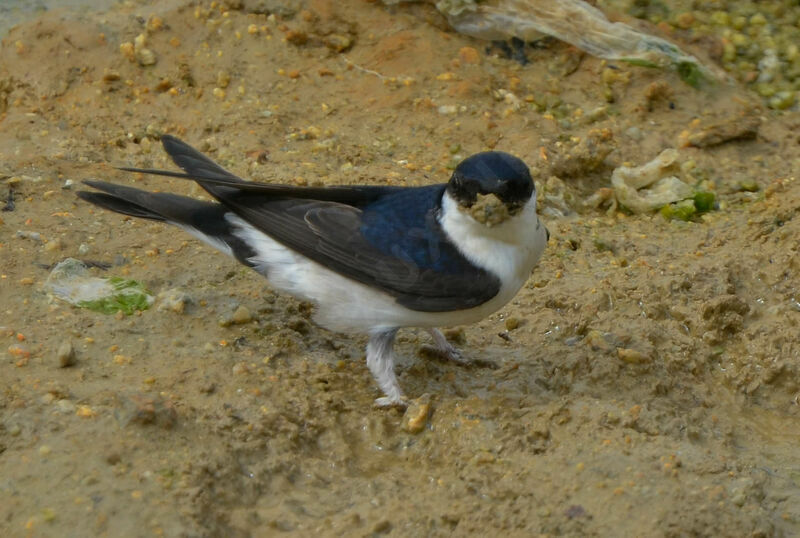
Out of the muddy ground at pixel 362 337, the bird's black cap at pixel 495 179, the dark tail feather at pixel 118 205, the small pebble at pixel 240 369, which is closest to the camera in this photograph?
the muddy ground at pixel 362 337

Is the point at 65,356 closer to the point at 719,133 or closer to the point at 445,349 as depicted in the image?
the point at 445,349

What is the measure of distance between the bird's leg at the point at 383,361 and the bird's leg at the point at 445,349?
309 mm

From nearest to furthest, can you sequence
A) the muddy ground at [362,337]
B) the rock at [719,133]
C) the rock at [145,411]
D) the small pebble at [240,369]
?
the muddy ground at [362,337]
the rock at [145,411]
the small pebble at [240,369]
the rock at [719,133]

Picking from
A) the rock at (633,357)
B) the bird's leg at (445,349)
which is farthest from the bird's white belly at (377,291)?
the rock at (633,357)

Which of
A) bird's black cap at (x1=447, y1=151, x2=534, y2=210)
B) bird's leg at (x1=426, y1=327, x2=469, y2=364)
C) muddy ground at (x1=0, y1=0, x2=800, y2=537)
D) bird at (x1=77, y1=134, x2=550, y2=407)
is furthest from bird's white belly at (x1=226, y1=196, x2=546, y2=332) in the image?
bird's leg at (x1=426, y1=327, x2=469, y2=364)

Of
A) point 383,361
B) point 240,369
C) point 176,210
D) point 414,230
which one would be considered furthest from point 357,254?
point 176,210

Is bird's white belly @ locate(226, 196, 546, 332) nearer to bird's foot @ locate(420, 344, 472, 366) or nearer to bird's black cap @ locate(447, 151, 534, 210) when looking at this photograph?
bird's black cap @ locate(447, 151, 534, 210)

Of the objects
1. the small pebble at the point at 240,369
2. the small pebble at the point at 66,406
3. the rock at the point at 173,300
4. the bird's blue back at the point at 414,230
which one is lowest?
the rock at the point at 173,300

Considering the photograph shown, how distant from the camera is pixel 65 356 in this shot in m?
3.80

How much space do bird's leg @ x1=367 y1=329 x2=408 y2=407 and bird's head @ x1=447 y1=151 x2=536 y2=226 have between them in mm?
655

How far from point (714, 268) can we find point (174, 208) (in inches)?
97.2

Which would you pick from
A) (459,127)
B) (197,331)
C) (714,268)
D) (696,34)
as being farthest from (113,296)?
(696,34)

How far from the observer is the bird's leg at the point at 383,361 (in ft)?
13.3

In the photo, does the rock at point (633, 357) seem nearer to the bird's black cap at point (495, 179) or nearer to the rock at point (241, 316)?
the bird's black cap at point (495, 179)
